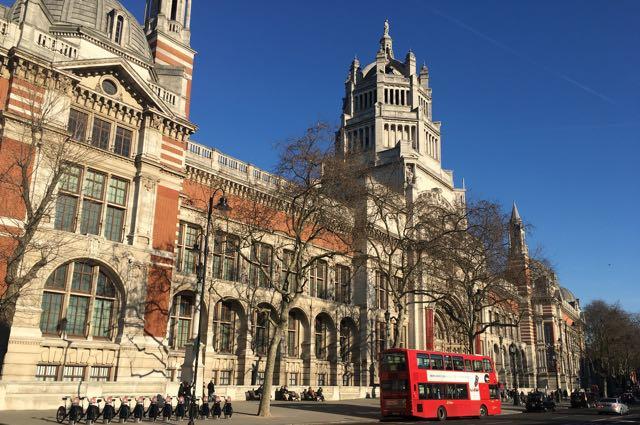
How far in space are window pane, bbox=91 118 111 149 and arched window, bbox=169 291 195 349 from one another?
10731 millimetres

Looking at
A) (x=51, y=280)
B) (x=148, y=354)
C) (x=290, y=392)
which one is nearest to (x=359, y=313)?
(x=290, y=392)

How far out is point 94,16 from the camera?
123 ft

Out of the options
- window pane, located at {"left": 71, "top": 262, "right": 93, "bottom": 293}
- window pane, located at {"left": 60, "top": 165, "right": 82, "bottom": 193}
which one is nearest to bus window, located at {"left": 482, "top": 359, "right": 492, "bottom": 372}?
window pane, located at {"left": 71, "top": 262, "right": 93, "bottom": 293}

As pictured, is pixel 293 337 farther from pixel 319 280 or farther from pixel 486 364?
pixel 486 364

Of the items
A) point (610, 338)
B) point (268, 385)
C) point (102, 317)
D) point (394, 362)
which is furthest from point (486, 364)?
Answer: point (610, 338)

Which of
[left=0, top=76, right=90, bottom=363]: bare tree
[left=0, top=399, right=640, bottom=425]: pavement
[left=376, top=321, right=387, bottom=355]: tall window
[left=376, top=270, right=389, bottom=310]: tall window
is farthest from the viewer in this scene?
[left=376, top=270, right=389, bottom=310]: tall window

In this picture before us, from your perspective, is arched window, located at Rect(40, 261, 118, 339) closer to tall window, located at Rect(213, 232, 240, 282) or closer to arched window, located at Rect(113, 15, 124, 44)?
tall window, located at Rect(213, 232, 240, 282)

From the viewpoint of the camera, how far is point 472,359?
1284 inches

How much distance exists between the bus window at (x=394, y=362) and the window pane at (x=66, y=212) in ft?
57.5

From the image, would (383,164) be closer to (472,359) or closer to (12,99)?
(472,359)

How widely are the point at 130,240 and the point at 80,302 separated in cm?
416

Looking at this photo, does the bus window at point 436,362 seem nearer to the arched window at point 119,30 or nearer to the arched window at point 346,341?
the arched window at point 346,341

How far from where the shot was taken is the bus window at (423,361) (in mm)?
28016

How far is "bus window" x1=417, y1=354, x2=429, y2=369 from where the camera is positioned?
28016 mm
